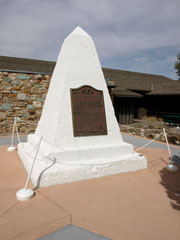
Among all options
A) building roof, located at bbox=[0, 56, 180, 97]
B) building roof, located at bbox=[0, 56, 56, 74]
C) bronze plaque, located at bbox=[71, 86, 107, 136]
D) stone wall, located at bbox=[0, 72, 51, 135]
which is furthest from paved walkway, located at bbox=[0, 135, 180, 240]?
building roof, located at bbox=[0, 56, 180, 97]

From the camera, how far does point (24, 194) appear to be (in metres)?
2.87

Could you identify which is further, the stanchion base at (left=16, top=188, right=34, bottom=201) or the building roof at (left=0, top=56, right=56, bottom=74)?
the building roof at (left=0, top=56, right=56, bottom=74)

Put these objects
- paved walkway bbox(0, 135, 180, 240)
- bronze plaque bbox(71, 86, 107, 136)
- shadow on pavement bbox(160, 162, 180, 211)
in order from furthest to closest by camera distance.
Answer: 1. bronze plaque bbox(71, 86, 107, 136)
2. shadow on pavement bbox(160, 162, 180, 211)
3. paved walkway bbox(0, 135, 180, 240)

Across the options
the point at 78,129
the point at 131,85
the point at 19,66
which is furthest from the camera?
the point at 131,85

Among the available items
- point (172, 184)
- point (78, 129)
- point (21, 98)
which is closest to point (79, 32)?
point (78, 129)

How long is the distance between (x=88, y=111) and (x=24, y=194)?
2.34 m

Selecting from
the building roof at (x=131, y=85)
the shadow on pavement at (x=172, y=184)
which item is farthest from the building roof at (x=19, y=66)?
the shadow on pavement at (x=172, y=184)

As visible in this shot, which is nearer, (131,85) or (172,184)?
(172,184)

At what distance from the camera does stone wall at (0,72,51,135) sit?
26.6 ft

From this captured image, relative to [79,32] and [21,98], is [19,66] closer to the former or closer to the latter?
[21,98]

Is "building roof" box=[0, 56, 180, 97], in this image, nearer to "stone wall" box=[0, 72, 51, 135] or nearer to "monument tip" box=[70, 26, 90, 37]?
"stone wall" box=[0, 72, 51, 135]

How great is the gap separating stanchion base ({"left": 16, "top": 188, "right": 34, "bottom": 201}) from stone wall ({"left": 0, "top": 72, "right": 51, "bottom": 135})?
17.2ft

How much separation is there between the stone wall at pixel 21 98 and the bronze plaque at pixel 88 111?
4349mm

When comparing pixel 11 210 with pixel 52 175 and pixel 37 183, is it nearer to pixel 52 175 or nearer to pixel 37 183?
pixel 37 183
